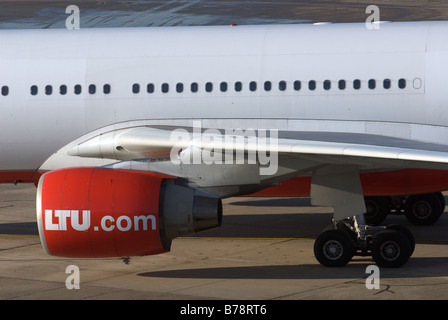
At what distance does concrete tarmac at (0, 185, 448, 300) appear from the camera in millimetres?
13750

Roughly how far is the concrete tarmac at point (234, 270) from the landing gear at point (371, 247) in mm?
200

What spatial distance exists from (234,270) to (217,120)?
3.38 m

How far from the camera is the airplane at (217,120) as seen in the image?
1456cm

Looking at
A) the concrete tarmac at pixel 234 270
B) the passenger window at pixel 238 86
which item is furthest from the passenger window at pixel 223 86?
the concrete tarmac at pixel 234 270

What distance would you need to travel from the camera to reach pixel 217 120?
17.4 meters

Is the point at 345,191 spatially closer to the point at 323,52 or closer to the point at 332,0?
the point at 323,52

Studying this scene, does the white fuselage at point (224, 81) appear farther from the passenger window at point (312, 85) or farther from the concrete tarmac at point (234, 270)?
the concrete tarmac at point (234, 270)

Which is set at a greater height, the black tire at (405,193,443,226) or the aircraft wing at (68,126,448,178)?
the aircraft wing at (68,126,448,178)

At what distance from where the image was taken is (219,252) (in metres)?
17.2
